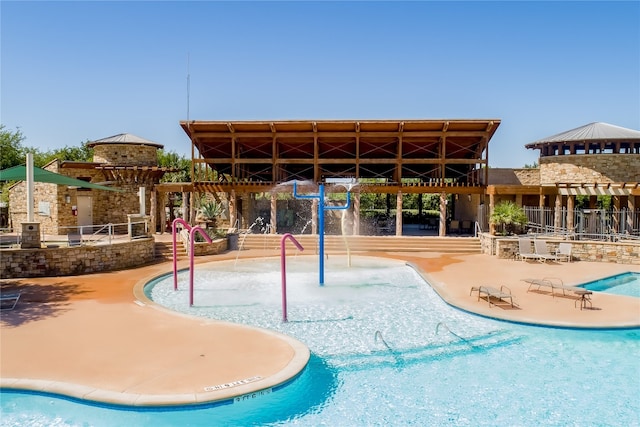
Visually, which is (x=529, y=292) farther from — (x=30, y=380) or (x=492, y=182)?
(x=492, y=182)

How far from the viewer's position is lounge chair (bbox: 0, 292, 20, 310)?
907cm

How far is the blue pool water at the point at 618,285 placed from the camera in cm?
1185

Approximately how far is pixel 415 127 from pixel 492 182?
7173mm

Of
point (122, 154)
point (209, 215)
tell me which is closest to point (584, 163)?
point (209, 215)

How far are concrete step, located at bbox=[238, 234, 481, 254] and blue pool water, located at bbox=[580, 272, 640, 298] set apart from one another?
601 cm

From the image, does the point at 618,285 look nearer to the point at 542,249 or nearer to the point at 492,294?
the point at 542,249

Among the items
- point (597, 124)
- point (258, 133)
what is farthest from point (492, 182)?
point (258, 133)

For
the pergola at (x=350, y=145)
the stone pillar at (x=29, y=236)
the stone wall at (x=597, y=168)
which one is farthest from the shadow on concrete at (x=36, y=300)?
the stone wall at (x=597, y=168)

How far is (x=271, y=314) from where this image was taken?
909 cm

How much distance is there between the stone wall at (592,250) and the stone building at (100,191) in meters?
17.5

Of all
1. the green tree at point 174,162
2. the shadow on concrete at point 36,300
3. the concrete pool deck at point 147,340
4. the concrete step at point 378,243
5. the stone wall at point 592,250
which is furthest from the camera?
the green tree at point 174,162

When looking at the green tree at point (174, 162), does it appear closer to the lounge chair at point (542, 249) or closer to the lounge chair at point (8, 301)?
the lounge chair at point (8, 301)

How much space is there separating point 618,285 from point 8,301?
1643 cm

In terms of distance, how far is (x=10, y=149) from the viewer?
3341 centimetres
